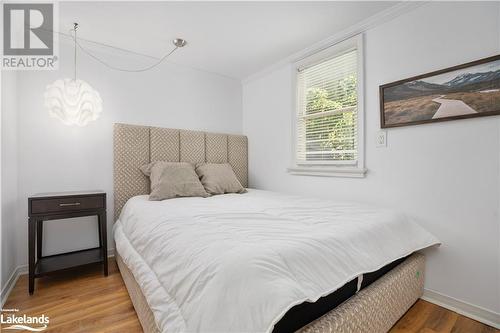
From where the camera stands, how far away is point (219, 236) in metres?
1.14

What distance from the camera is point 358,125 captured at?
7.59 feet

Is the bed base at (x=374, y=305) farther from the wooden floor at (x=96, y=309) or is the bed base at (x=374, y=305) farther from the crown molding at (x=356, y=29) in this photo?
the crown molding at (x=356, y=29)

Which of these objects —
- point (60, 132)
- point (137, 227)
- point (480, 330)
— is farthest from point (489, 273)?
point (60, 132)

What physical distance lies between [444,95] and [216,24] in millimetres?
1999

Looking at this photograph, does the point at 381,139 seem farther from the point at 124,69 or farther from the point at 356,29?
the point at 124,69

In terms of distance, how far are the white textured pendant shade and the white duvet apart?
1.18 meters

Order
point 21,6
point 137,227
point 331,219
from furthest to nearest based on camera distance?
point 21,6, point 137,227, point 331,219

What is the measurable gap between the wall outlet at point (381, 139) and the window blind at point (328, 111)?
0.74 feet

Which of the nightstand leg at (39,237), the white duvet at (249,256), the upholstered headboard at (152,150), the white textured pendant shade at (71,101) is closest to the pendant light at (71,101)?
the white textured pendant shade at (71,101)

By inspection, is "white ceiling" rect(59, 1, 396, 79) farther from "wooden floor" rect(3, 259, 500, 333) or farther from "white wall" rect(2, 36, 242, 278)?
"wooden floor" rect(3, 259, 500, 333)

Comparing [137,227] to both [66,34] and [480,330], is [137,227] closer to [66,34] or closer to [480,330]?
[66,34]

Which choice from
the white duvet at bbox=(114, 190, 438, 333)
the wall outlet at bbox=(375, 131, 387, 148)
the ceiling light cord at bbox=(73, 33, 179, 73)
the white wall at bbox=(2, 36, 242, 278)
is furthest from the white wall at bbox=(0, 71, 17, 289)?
the wall outlet at bbox=(375, 131, 387, 148)

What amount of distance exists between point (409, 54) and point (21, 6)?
10.6 ft

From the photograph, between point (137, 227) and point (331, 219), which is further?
point (137, 227)
